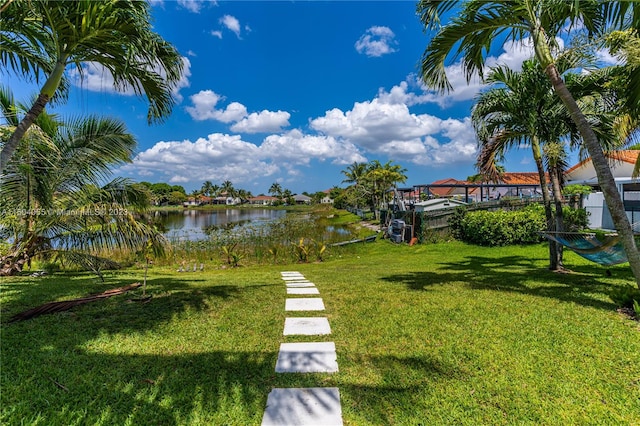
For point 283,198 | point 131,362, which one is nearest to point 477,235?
point 131,362

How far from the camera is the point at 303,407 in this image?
2.24m

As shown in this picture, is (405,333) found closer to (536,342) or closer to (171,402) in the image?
(536,342)

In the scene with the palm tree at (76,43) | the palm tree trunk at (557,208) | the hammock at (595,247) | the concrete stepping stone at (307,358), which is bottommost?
the concrete stepping stone at (307,358)

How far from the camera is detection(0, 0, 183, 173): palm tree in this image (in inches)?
111

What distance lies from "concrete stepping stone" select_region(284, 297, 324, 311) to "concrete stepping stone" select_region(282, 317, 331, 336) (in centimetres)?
39

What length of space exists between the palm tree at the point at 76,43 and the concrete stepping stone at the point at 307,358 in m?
3.07

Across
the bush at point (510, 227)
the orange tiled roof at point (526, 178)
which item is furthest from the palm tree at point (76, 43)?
the orange tiled roof at point (526, 178)

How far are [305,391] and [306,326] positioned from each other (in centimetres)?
124

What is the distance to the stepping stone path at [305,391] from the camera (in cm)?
212

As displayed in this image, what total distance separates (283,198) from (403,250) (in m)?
92.7

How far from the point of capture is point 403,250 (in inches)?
523

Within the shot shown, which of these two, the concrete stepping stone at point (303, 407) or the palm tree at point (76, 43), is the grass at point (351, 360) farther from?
the palm tree at point (76, 43)

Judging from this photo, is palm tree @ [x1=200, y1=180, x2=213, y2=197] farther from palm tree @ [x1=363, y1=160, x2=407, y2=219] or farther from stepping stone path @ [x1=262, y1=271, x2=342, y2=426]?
stepping stone path @ [x1=262, y1=271, x2=342, y2=426]

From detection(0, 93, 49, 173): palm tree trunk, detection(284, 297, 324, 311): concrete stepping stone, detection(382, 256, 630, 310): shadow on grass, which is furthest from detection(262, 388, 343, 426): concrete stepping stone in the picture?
detection(382, 256, 630, 310): shadow on grass
